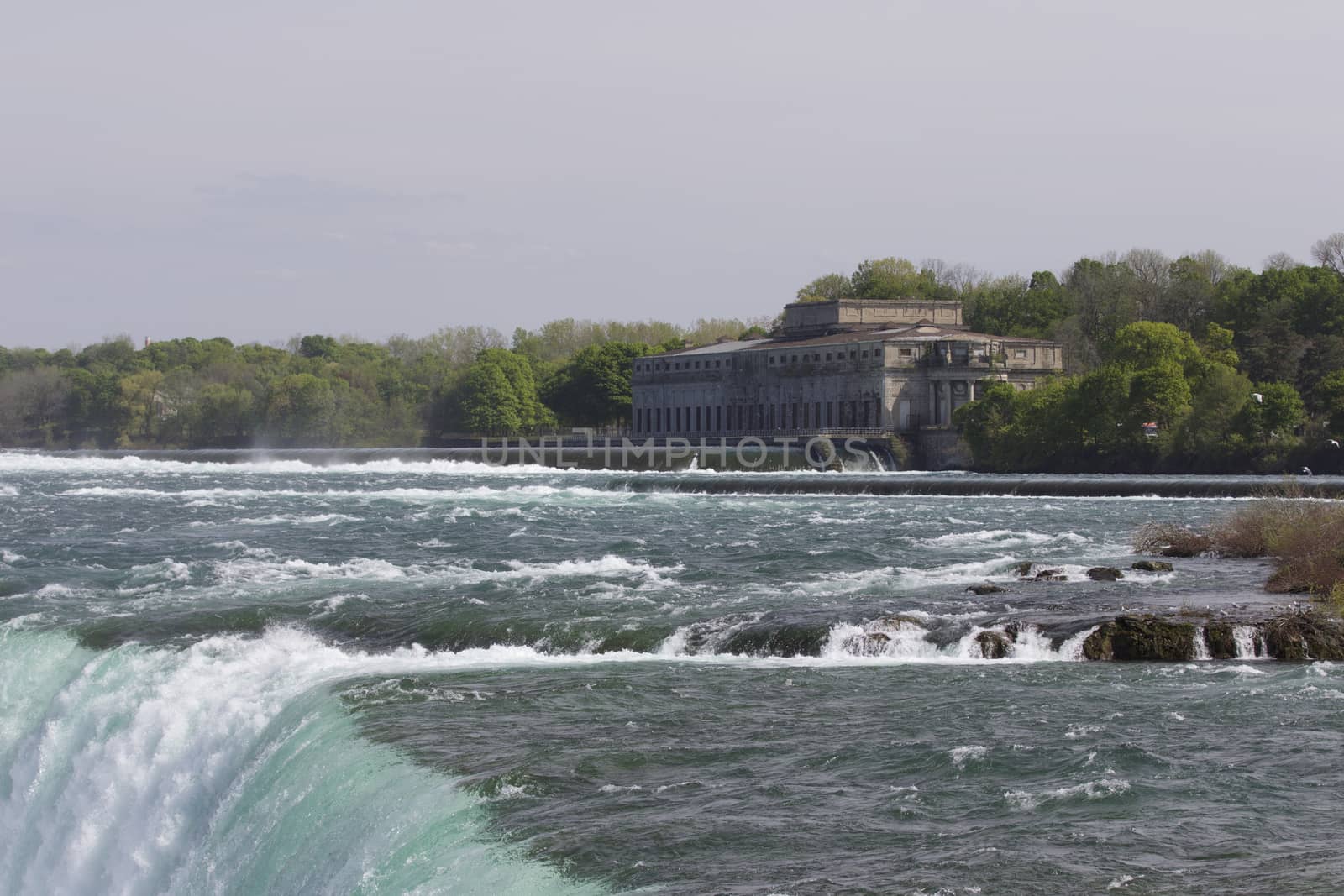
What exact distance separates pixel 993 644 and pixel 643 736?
7.08 meters

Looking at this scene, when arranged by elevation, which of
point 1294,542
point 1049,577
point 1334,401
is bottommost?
point 1049,577

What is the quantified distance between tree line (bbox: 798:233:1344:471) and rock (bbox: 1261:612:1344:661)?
50368 millimetres

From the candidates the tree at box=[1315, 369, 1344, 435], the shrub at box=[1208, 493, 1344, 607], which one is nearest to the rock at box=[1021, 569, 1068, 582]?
the shrub at box=[1208, 493, 1344, 607]

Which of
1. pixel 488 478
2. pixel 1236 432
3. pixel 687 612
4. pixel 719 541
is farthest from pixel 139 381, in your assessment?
pixel 687 612

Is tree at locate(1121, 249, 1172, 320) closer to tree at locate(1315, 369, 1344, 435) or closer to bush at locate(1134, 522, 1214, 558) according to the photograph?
tree at locate(1315, 369, 1344, 435)

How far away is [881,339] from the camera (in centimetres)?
11562

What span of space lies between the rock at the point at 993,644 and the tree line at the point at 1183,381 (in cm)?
5119

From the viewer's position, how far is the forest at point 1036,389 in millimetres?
82938

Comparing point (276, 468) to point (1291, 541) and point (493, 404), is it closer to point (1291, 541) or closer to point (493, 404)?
point (493, 404)

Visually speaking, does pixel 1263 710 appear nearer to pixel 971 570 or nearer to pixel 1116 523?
pixel 971 570

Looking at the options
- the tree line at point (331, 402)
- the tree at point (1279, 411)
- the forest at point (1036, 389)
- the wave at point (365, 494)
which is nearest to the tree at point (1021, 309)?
the forest at point (1036, 389)

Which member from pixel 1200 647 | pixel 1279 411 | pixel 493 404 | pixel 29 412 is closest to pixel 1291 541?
pixel 1200 647

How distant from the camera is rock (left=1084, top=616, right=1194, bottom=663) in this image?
76.4 feet

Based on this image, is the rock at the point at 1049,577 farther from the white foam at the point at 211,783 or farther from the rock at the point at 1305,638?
the white foam at the point at 211,783
